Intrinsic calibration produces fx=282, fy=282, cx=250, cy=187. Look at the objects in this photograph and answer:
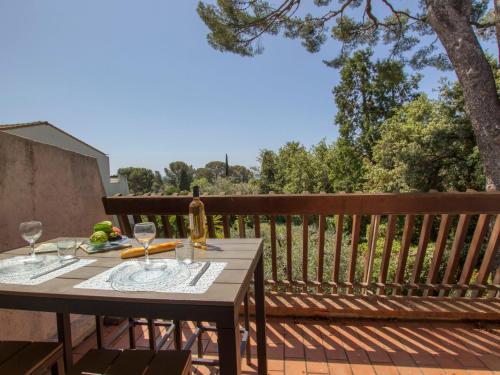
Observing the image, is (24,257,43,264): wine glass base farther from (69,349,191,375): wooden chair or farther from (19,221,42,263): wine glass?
(69,349,191,375): wooden chair

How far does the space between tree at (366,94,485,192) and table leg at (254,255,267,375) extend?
7807 millimetres

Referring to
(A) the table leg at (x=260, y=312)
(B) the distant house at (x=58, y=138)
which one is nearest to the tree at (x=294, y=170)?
(B) the distant house at (x=58, y=138)

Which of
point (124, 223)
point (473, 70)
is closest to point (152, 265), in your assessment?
point (124, 223)

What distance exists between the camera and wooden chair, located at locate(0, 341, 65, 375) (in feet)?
3.30

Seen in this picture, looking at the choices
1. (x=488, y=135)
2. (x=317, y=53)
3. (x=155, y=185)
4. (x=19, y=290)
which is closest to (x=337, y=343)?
(x=19, y=290)

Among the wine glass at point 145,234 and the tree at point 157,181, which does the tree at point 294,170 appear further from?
the wine glass at point 145,234

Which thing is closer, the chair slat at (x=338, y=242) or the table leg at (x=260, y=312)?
the table leg at (x=260, y=312)

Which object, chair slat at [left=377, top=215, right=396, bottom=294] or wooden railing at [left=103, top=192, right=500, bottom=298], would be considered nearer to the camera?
wooden railing at [left=103, top=192, right=500, bottom=298]

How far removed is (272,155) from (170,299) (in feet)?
64.9

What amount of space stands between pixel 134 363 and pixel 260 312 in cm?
70

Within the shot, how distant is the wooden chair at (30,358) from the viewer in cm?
101

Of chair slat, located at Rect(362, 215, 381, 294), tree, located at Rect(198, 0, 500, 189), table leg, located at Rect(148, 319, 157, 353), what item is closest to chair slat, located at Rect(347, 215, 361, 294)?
chair slat, located at Rect(362, 215, 381, 294)

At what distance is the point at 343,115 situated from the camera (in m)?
15.5

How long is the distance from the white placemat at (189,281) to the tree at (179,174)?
2492cm
